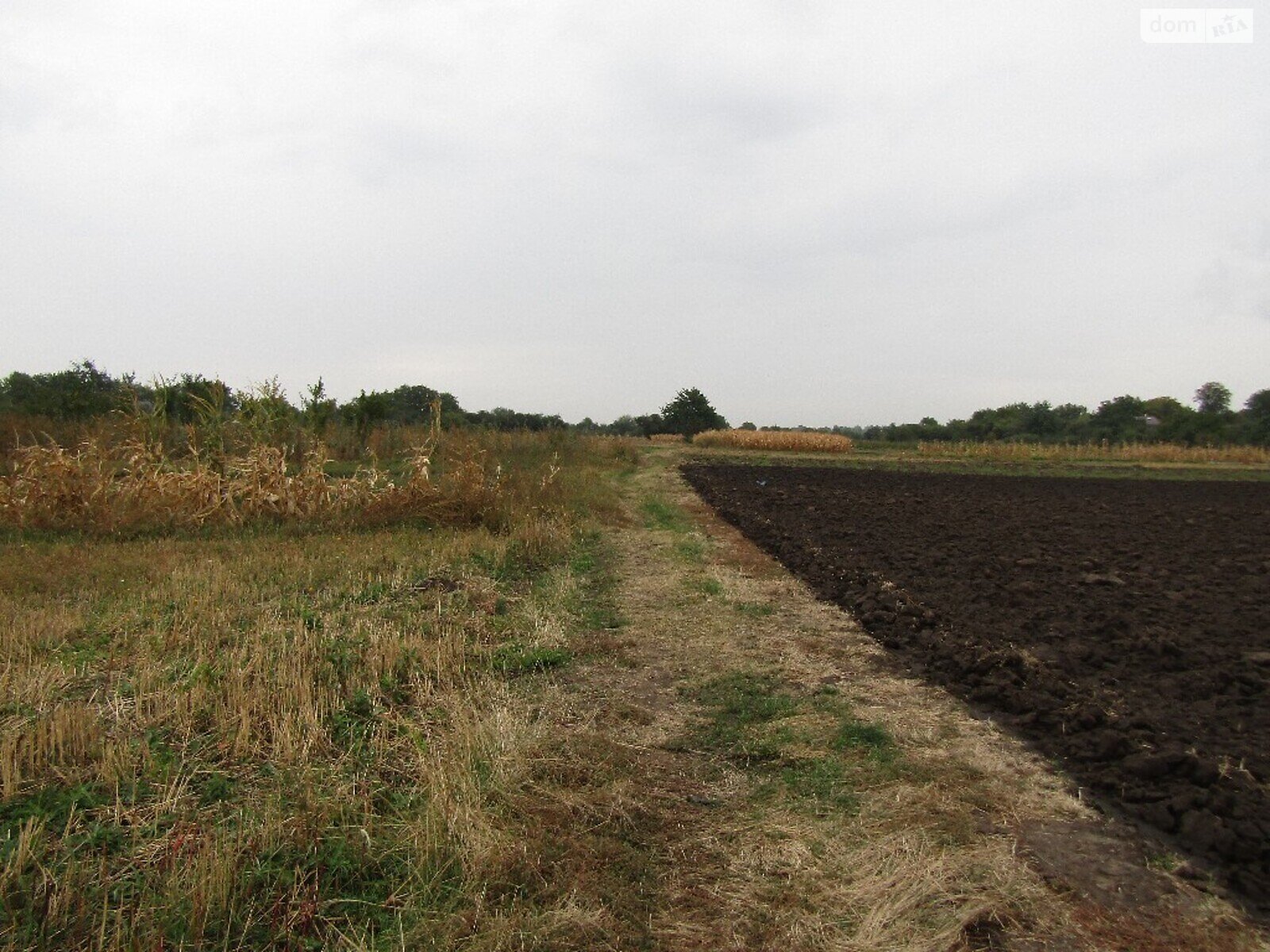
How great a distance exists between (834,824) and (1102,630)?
13.6 ft

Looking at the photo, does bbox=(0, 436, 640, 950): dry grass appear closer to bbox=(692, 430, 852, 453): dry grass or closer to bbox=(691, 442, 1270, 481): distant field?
bbox=(691, 442, 1270, 481): distant field

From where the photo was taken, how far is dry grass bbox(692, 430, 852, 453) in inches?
1688

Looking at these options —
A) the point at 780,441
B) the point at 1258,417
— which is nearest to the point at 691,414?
the point at 780,441

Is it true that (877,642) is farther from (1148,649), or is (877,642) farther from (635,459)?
(635,459)

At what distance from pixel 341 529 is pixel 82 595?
3914mm

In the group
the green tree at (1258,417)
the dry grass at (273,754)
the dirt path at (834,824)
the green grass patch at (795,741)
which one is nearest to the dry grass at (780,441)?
the green tree at (1258,417)

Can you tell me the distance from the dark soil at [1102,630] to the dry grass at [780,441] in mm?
27079

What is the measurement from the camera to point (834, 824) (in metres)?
3.30

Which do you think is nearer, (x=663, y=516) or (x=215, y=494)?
(x=215, y=494)

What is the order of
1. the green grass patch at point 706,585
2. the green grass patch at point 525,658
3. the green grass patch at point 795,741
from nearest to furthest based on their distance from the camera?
the green grass patch at point 795,741 < the green grass patch at point 525,658 < the green grass patch at point 706,585

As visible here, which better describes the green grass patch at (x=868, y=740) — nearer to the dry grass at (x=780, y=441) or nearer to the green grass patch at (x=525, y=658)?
the green grass patch at (x=525, y=658)

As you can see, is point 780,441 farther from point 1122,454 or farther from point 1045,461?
point 1122,454

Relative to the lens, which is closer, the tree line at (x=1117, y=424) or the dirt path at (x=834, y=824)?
the dirt path at (x=834, y=824)

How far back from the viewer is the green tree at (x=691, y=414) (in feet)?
Answer: 214
